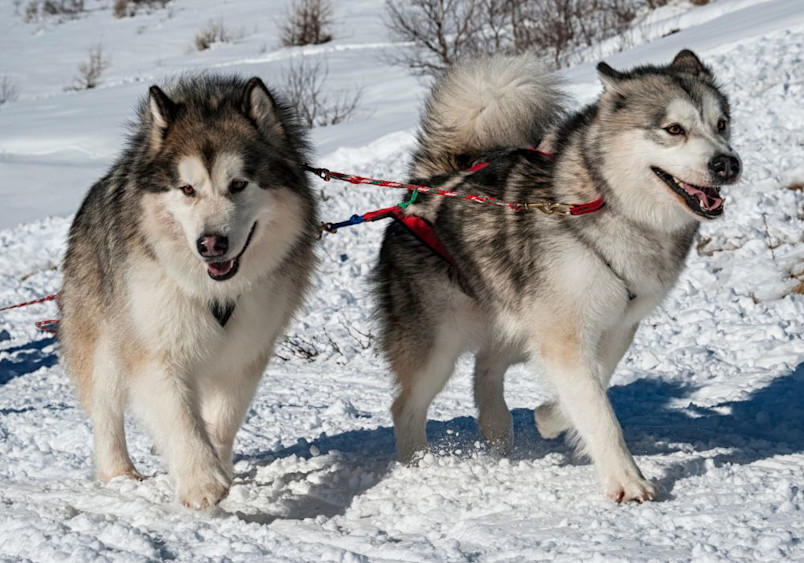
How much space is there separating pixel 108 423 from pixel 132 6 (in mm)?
27893

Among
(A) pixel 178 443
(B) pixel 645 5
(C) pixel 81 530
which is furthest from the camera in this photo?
(B) pixel 645 5

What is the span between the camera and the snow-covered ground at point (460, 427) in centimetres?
298

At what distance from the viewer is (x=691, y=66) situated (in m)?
3.75

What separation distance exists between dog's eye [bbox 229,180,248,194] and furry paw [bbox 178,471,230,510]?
962mm

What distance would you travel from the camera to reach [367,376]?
623 centimetres

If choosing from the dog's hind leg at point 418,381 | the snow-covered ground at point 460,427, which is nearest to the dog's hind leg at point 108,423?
the snow-covered ground at point 460,427

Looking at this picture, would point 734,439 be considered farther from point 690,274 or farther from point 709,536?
point 690,274

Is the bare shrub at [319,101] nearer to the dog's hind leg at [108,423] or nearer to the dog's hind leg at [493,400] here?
the dog's hind leg at [493,400]

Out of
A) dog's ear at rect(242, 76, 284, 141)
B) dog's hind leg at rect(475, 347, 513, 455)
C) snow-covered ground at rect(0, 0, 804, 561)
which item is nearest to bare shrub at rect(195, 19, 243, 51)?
snow-covered ground at rect(0, 0, 804, 561)

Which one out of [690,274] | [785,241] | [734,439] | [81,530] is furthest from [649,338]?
[81,530]

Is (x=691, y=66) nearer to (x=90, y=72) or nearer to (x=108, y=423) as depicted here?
(x=108, y=423)

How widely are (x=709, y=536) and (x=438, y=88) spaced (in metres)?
2.35

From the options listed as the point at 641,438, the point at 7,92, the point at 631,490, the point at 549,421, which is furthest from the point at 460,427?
the point at 7,92

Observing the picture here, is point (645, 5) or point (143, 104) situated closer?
point (143, 104)
